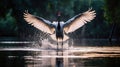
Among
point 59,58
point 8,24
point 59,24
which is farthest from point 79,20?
point 8,24

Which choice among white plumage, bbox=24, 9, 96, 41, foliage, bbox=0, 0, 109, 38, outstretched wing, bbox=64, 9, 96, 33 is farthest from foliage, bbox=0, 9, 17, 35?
outstretched wing, bbox=64, 9, 96, 33

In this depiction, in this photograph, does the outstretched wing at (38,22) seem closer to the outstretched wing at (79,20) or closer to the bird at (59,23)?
the bird at (59,23)

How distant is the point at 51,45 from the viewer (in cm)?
3462

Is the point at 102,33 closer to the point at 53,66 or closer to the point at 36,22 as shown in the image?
the point at 36,22

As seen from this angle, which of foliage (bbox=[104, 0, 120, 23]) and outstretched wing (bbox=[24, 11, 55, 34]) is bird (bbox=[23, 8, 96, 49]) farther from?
foliage (bbox=[104, 0, 120, 23])

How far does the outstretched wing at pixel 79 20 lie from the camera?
103 ft

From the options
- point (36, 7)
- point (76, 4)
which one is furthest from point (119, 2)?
point (76, 4)

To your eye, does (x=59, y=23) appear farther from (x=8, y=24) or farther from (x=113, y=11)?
(x=8, y=24)

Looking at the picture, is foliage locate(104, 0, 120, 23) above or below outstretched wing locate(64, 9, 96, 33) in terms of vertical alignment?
above

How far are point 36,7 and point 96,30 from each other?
491 inches

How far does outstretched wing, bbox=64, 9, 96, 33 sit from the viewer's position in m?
31.3

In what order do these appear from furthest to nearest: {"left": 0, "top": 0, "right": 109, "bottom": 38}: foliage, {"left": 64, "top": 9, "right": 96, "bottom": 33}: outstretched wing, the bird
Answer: {"left": 0, "top": 0, "right": 109, "bottom": 38}: foliage < the bird < {"left": 64, "top": 9, "right": 96, "bottom": 33}: outstretched wing

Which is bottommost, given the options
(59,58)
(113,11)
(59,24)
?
(59,58)

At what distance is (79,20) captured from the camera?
103 ft
